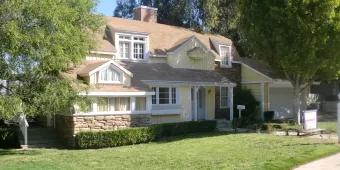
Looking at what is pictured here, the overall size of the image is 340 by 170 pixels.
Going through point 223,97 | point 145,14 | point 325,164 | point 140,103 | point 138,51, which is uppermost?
point 145,14

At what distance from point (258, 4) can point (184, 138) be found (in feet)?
30.1

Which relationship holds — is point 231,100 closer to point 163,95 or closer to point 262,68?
point 163,95

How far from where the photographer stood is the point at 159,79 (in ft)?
94.0

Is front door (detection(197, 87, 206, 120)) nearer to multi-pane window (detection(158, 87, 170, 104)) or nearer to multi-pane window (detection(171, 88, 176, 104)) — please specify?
multi-pane window (detection(171, 88, 176, 104))

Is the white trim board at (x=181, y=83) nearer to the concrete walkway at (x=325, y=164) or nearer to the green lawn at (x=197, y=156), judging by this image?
the green lawn at (x=197, y=156)

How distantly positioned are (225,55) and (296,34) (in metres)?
9.43

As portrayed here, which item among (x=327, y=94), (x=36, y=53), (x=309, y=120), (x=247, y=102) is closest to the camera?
(x=36, y=53)

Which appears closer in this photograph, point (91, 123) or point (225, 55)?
point (91, 123)

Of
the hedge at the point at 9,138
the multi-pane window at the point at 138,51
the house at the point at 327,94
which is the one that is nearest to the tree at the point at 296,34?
the multi-pane window at the point at 138,51

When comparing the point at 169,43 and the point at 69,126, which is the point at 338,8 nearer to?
the point at 169,43

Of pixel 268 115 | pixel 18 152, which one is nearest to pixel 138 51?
pixel 268 115

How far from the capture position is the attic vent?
32584 mm

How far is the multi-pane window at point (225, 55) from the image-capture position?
35.9m

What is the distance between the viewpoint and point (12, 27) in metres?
17.2
